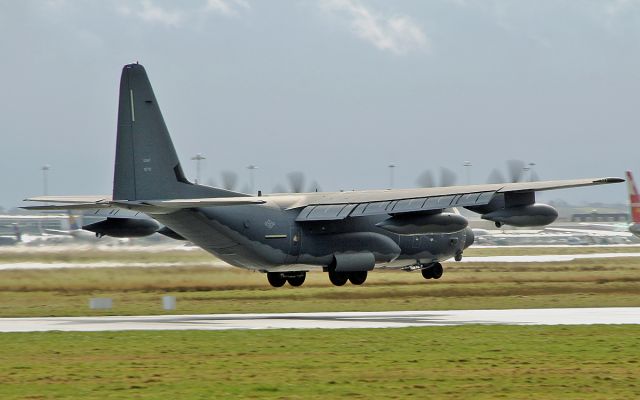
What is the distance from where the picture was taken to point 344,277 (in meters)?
46.8

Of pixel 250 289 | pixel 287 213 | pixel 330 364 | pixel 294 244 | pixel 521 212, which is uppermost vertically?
pixel 287 213

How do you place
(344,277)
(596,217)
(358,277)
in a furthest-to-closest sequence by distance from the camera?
1. (596,217)
2. (358,277)
3. (344,277)

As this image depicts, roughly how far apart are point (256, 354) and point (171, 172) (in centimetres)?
1496

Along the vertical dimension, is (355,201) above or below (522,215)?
above

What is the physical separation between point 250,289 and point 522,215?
1693 cm

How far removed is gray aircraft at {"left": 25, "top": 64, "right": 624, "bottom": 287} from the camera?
1519 inches

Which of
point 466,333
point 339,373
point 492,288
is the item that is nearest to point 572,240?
point 492,288

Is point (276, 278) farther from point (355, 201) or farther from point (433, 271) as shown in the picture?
point (433, 271)

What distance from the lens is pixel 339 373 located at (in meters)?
22.4

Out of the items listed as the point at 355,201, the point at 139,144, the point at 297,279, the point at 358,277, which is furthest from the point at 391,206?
the point at 139,144

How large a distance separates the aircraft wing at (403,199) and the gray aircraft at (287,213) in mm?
46

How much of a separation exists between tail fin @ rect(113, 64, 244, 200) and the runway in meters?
4.41

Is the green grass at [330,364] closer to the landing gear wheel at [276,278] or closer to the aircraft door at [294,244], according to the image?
the aircraft door at [294,244]

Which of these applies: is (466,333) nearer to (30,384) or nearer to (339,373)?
(339,373)
